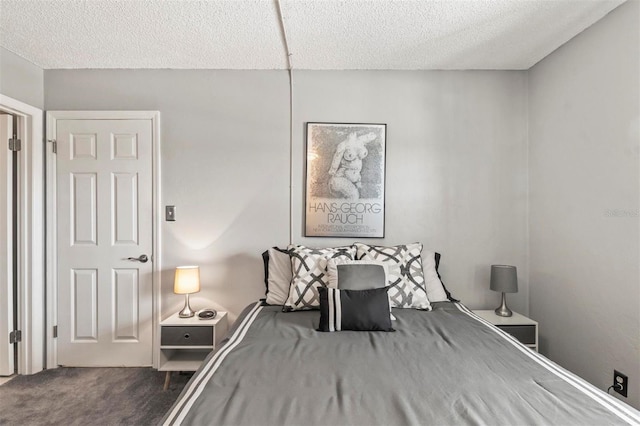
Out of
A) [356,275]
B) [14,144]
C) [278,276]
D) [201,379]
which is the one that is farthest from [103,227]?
[356,275]

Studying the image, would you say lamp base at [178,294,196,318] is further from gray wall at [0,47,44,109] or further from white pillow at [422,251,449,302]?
gray wall at [0,47,44,109]

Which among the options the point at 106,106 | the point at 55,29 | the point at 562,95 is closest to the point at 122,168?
the point at 106,106

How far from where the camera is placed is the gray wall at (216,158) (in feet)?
9.09

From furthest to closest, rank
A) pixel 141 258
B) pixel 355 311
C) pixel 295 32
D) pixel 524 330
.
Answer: pixel 141 258, pixel 524 330, pixel 295 32, pixel 355 311

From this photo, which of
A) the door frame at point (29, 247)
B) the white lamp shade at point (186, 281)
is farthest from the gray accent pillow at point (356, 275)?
the door frame at point (29, 247)

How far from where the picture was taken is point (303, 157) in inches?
109

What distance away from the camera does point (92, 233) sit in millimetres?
2750

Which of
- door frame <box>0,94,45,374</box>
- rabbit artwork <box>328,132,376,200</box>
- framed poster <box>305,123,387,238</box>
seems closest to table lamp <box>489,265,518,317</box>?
framed poster <box>305,123,387,238</box>

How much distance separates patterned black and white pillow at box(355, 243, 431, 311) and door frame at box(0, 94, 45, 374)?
2639mm

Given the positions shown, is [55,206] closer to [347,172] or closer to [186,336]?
→ [186,336]

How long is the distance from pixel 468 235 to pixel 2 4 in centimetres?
360

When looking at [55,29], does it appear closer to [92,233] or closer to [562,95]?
[92,233]

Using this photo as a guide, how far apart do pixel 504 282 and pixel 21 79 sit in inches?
161

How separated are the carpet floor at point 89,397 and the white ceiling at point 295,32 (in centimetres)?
254
